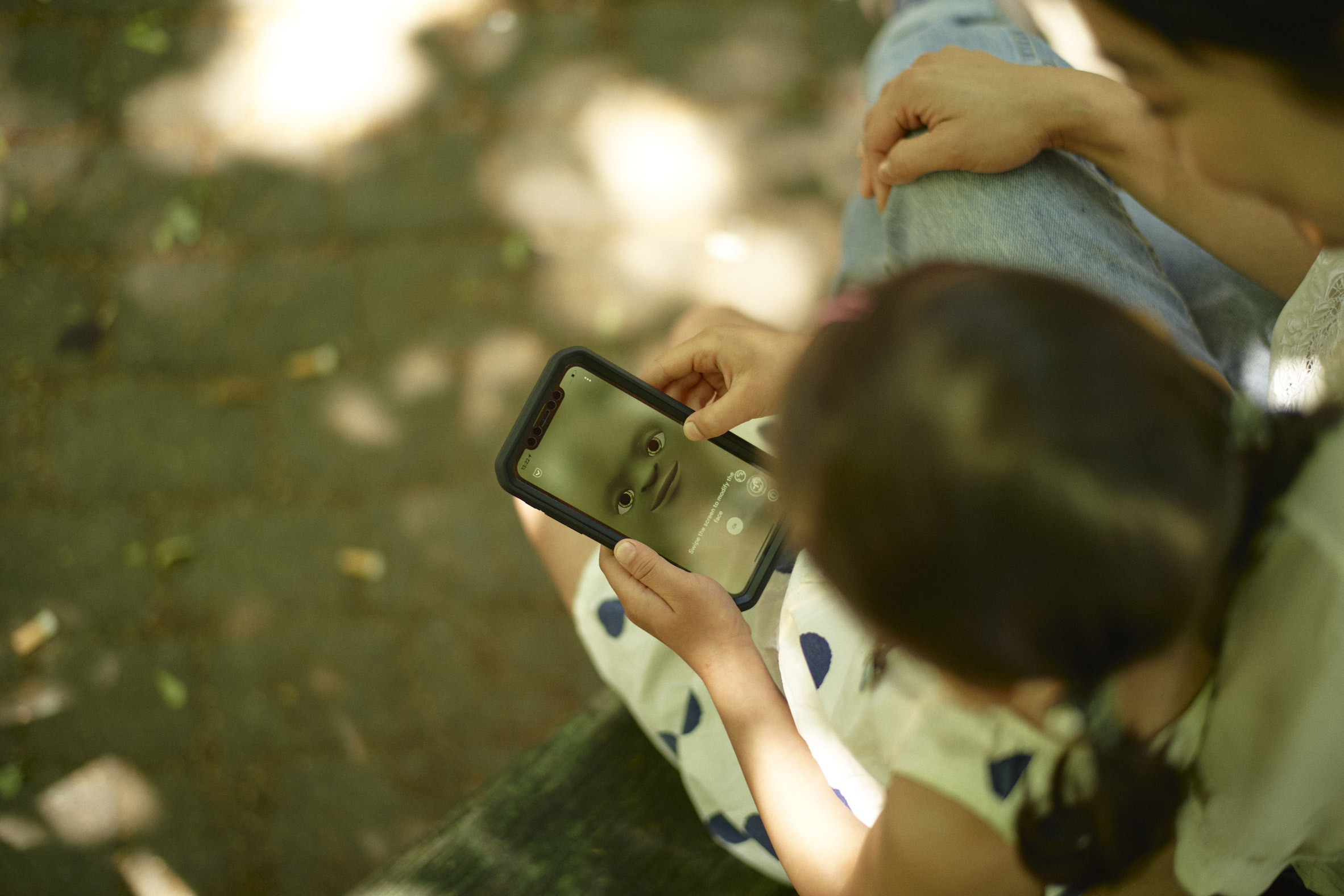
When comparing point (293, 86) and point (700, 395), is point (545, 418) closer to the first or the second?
point (700, 395)

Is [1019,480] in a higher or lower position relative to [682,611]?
higher

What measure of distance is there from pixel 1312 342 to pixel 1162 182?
0.40 metres

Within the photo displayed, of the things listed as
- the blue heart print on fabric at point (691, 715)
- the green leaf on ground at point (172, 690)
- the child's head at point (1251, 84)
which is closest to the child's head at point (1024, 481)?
the child's head at point (1251, 84)

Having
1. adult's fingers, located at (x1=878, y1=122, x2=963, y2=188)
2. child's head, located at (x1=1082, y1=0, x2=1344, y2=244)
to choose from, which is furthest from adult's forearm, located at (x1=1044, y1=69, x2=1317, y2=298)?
child's head, located at (x1=1082, y1=0, x2=1344, y2=244)

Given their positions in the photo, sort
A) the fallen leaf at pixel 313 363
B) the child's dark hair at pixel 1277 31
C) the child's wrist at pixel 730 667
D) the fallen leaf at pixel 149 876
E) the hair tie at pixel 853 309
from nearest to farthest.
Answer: the child's dark hair at pixel 1277 31 < the hair tie at pixel 853 309 < the child's wrist at pixel 730 667 < the fallen leaf at pixel 149 876 < the fallen leaf at pixel 313 363

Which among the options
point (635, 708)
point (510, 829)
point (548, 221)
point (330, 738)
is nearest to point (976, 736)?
point (635, 708)

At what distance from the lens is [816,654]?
4.19ft

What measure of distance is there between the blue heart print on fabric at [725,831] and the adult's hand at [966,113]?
1.06m

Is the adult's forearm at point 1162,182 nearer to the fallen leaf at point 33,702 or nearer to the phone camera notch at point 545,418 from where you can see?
the phone camera notch at point 545,418

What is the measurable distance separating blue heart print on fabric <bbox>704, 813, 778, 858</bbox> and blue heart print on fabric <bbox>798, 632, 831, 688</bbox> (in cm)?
23

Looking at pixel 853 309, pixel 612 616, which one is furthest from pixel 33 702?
pixel 853 309

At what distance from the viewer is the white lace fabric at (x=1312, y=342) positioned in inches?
42.9

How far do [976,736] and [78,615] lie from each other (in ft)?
Answer: 7.31

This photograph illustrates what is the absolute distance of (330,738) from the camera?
7.20 feet
